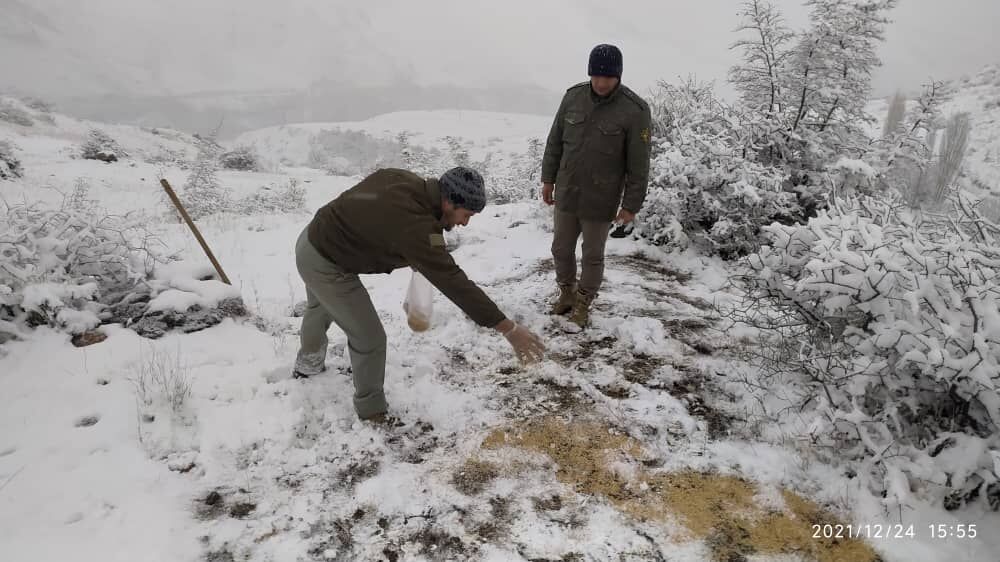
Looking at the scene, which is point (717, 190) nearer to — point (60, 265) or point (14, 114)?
point (60, 265)

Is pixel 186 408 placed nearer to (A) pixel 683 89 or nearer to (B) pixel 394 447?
(B) pixel 394 447

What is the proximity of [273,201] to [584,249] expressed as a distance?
41.2 ft

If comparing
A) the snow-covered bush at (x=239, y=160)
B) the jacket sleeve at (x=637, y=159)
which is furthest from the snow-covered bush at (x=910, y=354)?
the snow-covered bush at (x=239, y=160)

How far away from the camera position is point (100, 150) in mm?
18078

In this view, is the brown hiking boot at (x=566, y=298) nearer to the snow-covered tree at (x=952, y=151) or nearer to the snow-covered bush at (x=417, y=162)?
the snow-covered bush at (x=417, y=162)

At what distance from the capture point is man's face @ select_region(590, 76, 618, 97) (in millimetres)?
3801

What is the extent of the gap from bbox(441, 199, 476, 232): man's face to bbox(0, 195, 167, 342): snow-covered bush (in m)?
3.35

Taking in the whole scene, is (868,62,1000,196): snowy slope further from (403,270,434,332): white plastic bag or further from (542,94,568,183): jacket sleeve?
(403,270,434,332): white plastic bag

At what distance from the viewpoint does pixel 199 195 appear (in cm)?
1312

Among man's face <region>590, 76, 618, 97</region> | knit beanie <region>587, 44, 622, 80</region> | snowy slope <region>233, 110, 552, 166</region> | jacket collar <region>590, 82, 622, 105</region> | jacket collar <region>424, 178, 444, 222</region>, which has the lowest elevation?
jacket collar <region>424, 178, 444, 222</region>

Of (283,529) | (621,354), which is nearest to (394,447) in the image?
(283,529)

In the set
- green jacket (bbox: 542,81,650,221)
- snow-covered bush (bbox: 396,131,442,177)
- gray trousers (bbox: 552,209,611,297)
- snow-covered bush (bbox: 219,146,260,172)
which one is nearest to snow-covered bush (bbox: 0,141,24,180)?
snow-covered bush (bbox: 219,146,260,172)

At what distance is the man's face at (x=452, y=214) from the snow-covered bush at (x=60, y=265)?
11.0 ft

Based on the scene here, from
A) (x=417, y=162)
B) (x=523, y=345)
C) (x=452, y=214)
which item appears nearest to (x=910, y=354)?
(x=523, y=345)
